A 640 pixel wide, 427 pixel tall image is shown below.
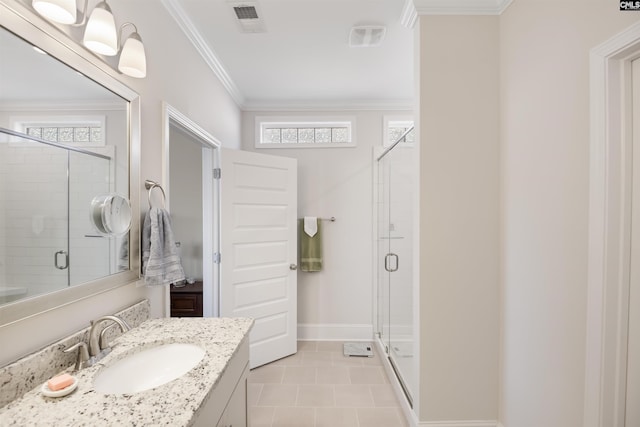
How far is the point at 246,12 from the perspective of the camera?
178 centimetres

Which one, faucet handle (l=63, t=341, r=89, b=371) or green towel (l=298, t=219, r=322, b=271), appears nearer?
faucet handle (l=63, t=341, r=89, b=371)

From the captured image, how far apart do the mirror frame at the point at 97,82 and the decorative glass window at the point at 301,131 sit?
198 centimetres

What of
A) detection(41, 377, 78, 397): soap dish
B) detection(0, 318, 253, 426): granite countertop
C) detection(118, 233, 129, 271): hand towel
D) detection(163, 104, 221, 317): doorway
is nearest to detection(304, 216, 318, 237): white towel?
detection(163, 104, 221, 317): doorway

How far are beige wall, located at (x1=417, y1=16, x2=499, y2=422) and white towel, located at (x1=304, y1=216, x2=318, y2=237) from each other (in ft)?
5.20

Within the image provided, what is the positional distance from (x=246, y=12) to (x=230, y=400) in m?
2.14

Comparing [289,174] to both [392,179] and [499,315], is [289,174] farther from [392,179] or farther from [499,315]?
[499,315]

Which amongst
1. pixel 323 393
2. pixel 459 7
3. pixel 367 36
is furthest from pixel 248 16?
pixel 323 393

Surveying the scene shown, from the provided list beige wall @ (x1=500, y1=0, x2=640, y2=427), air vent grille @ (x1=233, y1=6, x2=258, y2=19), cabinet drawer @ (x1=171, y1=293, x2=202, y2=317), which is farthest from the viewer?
cabinet drawer @ (x1=171, y1=293, x2=202, y2=317)

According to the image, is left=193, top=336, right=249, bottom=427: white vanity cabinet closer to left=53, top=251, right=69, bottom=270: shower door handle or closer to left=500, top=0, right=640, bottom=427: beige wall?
left=53, top=251, right=69, bottom=270: shower door handle

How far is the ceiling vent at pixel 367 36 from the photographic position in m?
1.92

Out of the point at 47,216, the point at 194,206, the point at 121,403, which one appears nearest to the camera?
the point at 121,403

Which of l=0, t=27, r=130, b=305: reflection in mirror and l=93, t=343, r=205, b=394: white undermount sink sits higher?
l=0, t=27, r=130, b=305: reflection in mirror

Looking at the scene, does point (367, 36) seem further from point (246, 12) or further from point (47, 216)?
point (47, 216)

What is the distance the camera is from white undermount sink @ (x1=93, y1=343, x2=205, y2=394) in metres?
1.00
